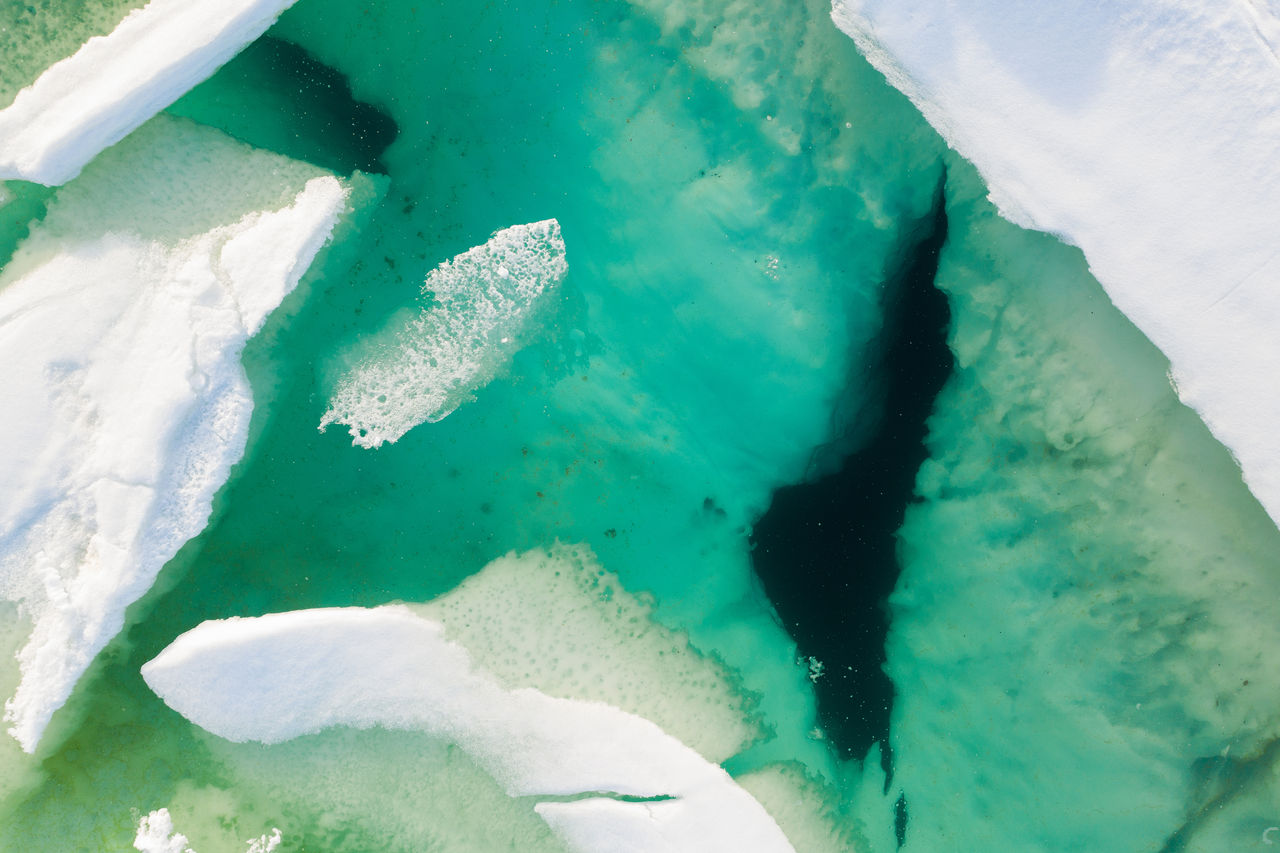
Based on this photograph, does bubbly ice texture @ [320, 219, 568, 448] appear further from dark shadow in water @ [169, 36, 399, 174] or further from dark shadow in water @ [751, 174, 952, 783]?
dark shadow in water @ [751, 174, 952, 783]

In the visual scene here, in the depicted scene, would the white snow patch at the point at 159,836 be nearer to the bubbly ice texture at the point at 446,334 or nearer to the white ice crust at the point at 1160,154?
the bubbly ice texture at the point at 446,334

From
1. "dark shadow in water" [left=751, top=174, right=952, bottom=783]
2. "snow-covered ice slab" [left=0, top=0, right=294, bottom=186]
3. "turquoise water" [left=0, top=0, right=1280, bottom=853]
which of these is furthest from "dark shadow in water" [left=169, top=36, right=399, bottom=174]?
"dark shadow in water" [left=751, top=174, right=952, bottom=783]

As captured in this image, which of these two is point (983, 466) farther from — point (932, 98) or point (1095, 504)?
point (932, 98)

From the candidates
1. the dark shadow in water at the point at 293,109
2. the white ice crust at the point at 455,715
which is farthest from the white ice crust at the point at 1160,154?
the white ice crust at the point at 455,715

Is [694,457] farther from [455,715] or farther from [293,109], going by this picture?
[293,109]

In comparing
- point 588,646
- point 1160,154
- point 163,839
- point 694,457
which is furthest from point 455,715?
point 1160,154

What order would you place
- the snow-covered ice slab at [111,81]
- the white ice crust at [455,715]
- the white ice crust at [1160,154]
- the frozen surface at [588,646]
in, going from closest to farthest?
the white ice crust at [1160,154]
the snow-covered ice slab at [111,81]
the white ice crust at [455,715]
the frozen surface at [588,646]
